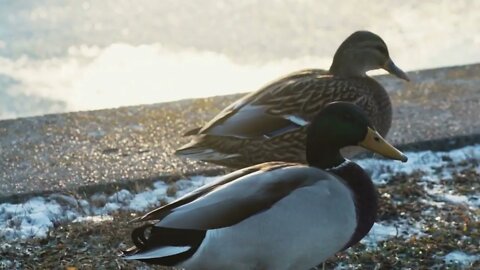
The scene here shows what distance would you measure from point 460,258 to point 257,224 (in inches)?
46.1

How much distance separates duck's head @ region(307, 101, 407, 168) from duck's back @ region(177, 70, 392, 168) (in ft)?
2.68

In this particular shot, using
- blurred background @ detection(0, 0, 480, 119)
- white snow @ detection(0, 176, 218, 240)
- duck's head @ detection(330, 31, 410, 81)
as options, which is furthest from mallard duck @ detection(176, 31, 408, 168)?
blurred background @ detection(0, 0, 480, 119)

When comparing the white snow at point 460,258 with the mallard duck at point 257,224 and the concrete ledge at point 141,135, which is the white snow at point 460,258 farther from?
the concrete ledge at point 141,135

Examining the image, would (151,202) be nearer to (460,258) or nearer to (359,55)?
(359,55)

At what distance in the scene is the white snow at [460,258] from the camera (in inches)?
156

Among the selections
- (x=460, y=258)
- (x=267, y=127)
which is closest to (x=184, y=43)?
(x=267, y=127)

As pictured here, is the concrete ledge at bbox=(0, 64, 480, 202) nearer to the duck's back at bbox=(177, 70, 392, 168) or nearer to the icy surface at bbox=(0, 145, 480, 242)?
the icy surface at bbox=(0, 145, 480, 242)

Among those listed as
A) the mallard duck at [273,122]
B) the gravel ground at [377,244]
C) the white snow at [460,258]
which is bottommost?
the white snow at [460,258]

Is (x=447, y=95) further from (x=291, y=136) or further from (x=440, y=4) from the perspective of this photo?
(x=440, y=4)

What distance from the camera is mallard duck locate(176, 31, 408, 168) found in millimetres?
4539

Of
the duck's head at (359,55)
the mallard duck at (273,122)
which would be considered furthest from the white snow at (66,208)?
the duck's head at (359,55)

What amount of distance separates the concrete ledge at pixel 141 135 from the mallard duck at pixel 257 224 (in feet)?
5.95

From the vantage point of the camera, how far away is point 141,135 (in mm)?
5914

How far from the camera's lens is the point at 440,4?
9.64m
